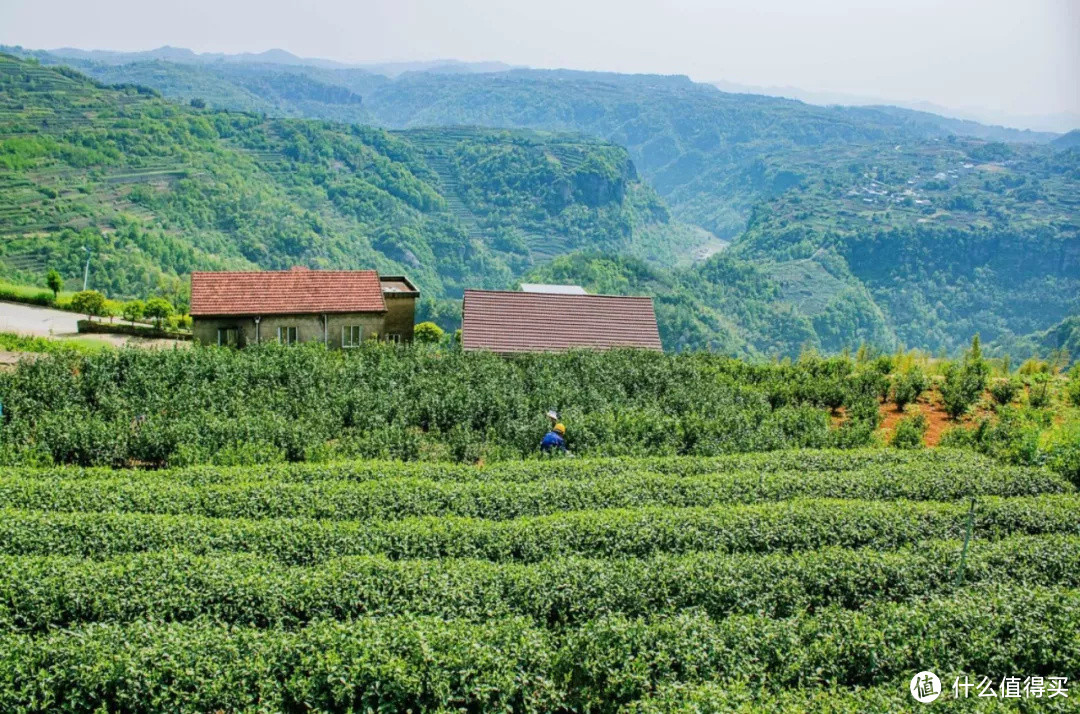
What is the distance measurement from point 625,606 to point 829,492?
6650 mm

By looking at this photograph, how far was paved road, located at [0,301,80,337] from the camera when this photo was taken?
3584 centimetres

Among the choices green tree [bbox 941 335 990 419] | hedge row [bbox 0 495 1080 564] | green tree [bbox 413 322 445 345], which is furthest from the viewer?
green tree [bbox 413 322 445 345]

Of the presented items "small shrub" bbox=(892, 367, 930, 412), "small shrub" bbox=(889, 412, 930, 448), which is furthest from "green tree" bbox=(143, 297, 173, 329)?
"small shrub" bbox=(889, 412, 930, 448)

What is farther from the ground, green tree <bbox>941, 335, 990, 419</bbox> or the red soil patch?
green tree <bbox>941, 335, 990, 419</bbox>

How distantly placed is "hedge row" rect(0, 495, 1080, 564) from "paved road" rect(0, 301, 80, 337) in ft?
86.6

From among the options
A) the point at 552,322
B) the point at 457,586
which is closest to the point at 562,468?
the point at 457,586

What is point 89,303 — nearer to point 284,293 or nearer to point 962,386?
point 284,293

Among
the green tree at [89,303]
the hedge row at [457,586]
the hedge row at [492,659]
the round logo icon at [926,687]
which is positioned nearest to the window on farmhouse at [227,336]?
the green tree at [89,303]

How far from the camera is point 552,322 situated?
1197 inches

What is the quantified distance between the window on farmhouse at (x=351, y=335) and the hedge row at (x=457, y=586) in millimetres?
18697

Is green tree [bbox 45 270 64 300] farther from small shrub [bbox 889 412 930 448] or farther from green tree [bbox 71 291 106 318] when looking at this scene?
small shrub [bbox 889 412 930 448]

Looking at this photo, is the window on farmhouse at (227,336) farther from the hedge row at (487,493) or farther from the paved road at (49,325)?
the hedge row at (487,493)

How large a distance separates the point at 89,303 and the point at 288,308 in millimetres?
17093
